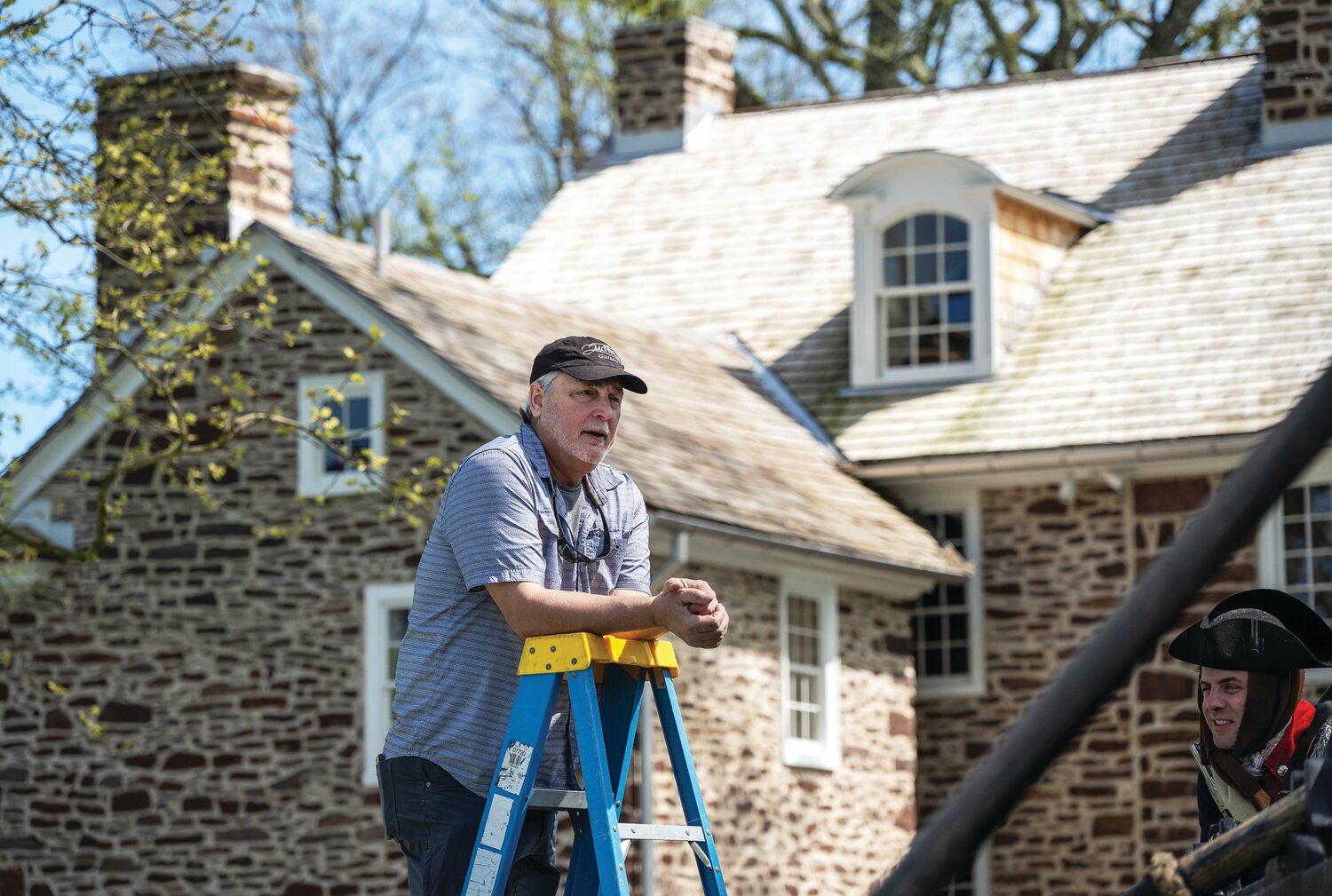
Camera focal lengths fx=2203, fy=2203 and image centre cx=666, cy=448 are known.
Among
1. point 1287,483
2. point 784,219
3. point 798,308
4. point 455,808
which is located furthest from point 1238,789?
point 784,219

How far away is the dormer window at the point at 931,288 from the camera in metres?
16.7

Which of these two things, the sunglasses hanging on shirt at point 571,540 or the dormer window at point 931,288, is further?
the dormer window at point 931,288

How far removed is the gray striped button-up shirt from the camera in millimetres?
4617

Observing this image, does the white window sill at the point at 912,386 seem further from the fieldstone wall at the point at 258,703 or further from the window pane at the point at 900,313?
the fieldstone wall at the point at 258,703

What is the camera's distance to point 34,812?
1436 centimetres

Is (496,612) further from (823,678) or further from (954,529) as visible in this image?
(954,529)

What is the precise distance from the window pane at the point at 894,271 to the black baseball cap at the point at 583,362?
40.0 feet

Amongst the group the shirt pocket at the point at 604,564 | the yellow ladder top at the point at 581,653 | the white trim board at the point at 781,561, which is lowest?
the yellow ladder top at the point at 581,653

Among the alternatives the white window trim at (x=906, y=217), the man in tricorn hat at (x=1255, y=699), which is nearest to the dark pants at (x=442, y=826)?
the man in tricorn hat at (x=1255, y=699)

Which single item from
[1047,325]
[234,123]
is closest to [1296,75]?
[1047,325]

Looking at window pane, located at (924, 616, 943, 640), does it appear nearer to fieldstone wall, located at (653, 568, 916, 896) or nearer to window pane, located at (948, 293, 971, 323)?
fieldstone wall, located at (653, 568, 916, 896)

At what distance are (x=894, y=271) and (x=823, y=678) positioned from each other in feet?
12.2

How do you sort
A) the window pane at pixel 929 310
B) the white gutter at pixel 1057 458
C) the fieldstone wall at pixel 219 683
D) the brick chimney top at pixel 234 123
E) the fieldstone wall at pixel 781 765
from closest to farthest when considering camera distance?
the fieldstone wall at pixel 781 765, the fieldstone wall at pixel 219 683, the white gutter at pixel 1057 458, the brick chimney top at pixel 234 123, the window pane at pixel 929 310

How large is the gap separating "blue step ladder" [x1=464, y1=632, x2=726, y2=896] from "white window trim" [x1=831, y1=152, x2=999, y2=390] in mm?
11946
